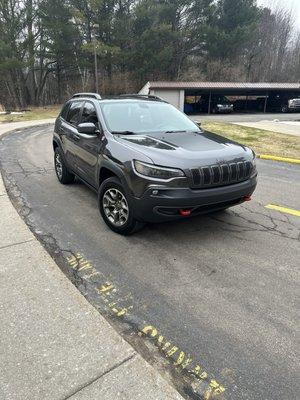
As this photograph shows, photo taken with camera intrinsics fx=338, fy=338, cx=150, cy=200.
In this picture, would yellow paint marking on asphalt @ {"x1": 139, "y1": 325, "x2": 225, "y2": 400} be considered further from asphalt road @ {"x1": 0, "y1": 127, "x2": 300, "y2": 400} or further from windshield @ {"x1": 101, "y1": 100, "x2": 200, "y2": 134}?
windshield @ {"x1": 101, "y1": 100, "x2": 200, "y2": 134}

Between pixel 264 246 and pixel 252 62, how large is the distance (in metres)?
52.3

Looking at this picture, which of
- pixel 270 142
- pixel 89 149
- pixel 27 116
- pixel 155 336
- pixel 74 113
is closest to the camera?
pixel 155 336

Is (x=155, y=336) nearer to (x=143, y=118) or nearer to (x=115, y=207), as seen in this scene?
(x=115, y=207)

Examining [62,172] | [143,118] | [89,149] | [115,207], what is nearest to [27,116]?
[62,172]

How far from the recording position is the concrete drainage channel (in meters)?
2.28

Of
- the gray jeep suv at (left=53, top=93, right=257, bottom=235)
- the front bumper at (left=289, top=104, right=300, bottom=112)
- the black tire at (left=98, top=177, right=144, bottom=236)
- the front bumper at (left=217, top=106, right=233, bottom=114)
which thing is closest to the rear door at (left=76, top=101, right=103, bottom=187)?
the gray jeep suv at (left=53, top=93, right=257, bottom=235)

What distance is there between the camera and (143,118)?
5.14 m

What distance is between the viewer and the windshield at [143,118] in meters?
4.88

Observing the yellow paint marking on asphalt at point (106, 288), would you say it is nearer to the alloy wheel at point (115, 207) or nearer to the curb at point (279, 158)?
the alloy wheel at point (115, 207)

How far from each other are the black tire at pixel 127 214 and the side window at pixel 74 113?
1.92m

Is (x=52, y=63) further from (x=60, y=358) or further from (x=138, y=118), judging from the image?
(x=60, y=358)

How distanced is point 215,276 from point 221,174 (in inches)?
47.0

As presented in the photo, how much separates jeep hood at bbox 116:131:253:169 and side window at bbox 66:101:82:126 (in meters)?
1.76

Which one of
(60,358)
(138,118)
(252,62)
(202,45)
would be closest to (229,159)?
(138,118)
